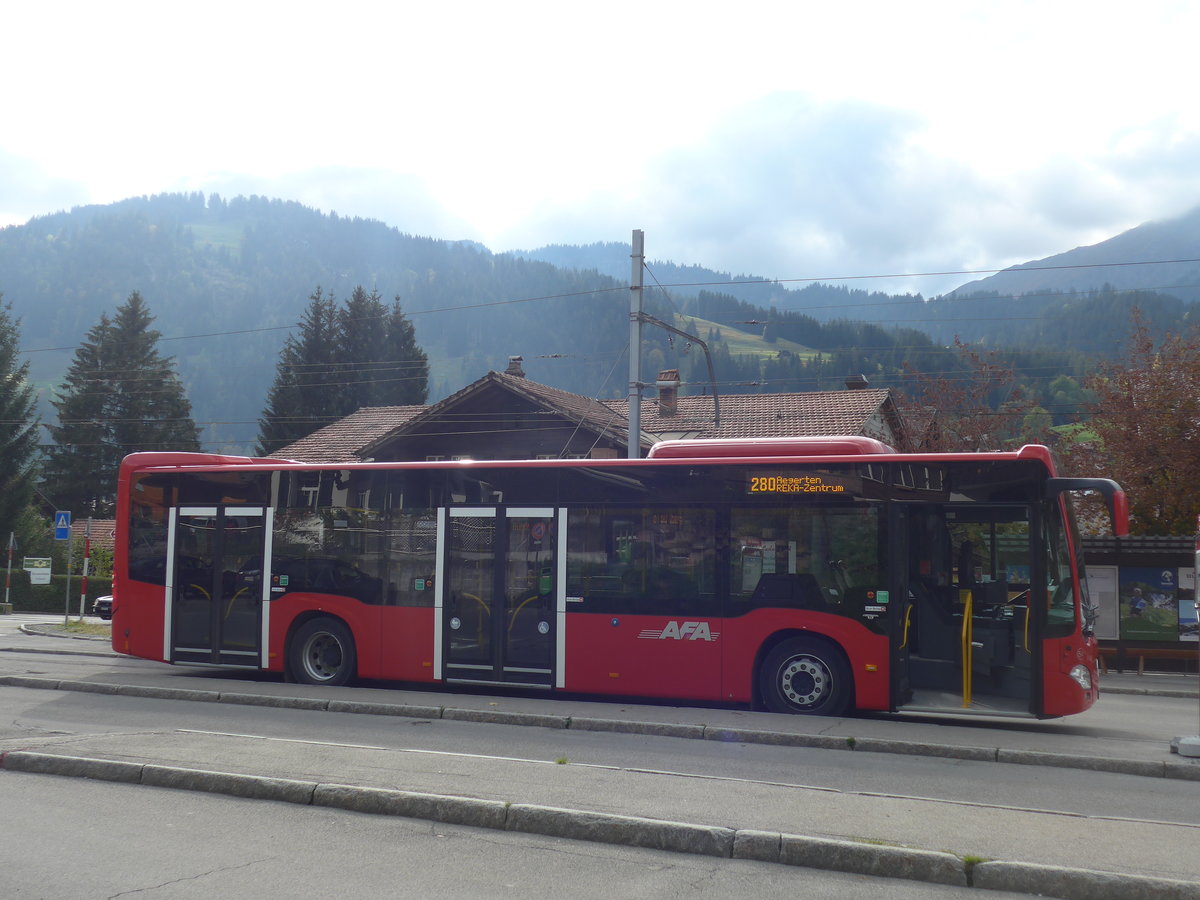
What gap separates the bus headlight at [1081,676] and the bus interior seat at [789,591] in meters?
2.60

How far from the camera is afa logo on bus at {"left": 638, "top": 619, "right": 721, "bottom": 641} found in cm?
1246

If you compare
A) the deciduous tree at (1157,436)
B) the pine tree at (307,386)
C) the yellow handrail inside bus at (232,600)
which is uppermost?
the pine tree at (307,386)

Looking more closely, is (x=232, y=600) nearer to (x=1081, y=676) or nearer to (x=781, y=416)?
(x=1081, y=676)

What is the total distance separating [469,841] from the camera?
251 inches

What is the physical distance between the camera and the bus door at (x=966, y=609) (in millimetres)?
11523

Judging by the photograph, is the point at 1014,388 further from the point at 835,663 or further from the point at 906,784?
the point at 906,784

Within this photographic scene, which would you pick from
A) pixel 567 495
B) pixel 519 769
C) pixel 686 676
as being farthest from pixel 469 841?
pixel 567 495

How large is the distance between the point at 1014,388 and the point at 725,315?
414ft

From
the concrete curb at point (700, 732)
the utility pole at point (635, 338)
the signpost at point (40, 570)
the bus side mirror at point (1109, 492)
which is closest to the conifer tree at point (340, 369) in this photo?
the signpost at point (40, 570)

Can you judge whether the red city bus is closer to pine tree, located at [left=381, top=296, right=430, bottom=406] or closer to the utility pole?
the utility pole

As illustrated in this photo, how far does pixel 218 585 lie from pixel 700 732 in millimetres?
7790

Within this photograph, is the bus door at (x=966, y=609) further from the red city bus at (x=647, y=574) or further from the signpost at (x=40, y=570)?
the signpost at (x=40, y=570)

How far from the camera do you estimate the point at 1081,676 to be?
37.0 feet

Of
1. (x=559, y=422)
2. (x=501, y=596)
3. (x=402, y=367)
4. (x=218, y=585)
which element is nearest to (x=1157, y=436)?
(x=501, y=596)
